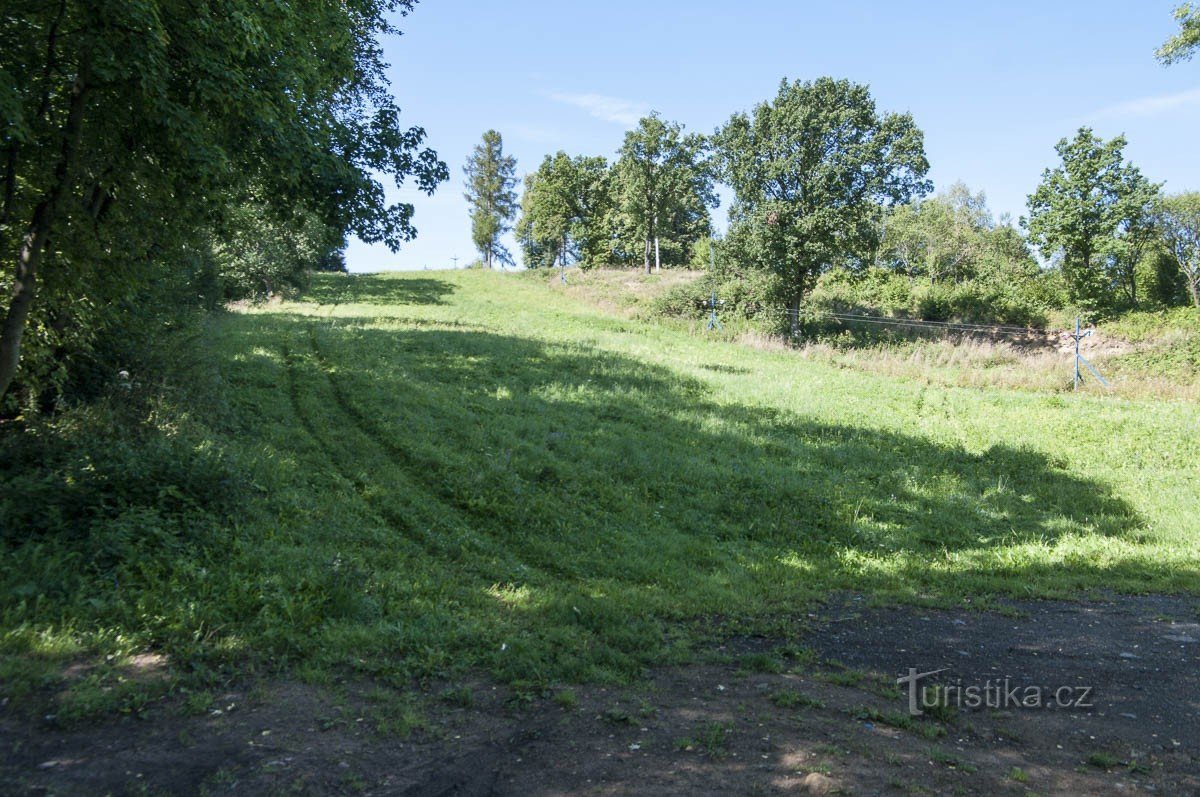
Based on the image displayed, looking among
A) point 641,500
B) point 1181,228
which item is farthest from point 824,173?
point 641,500

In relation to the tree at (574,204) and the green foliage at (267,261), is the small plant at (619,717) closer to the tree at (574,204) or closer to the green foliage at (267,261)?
the green foliage at (267,261)

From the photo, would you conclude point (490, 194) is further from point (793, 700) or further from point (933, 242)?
point (793, 700)

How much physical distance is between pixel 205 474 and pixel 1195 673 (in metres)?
9.53

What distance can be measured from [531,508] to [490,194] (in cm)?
6985

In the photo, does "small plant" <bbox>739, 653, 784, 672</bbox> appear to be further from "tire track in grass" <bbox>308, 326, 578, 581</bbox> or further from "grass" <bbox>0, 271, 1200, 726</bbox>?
"tire track in grass" <bbox>308, 326, 578, 581</bbox>

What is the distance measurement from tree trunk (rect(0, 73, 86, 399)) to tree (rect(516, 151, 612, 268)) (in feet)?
179

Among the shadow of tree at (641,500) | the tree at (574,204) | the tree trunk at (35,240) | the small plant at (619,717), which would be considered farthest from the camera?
the tree at (574,204)

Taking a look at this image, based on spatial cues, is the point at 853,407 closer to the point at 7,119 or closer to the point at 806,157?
the point at 7,119

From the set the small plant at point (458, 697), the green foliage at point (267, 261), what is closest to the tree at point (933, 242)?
the green foliage at point (267, 261)

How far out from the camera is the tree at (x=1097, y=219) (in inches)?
1400

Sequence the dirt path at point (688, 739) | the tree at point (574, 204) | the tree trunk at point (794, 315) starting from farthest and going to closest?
the tree at point (574, 204) → the tree trunk at point (794, 315) → the dirt path at point (688, 739)

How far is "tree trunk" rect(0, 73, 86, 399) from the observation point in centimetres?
671

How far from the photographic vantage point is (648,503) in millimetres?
10945

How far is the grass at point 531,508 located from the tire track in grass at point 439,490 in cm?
5
